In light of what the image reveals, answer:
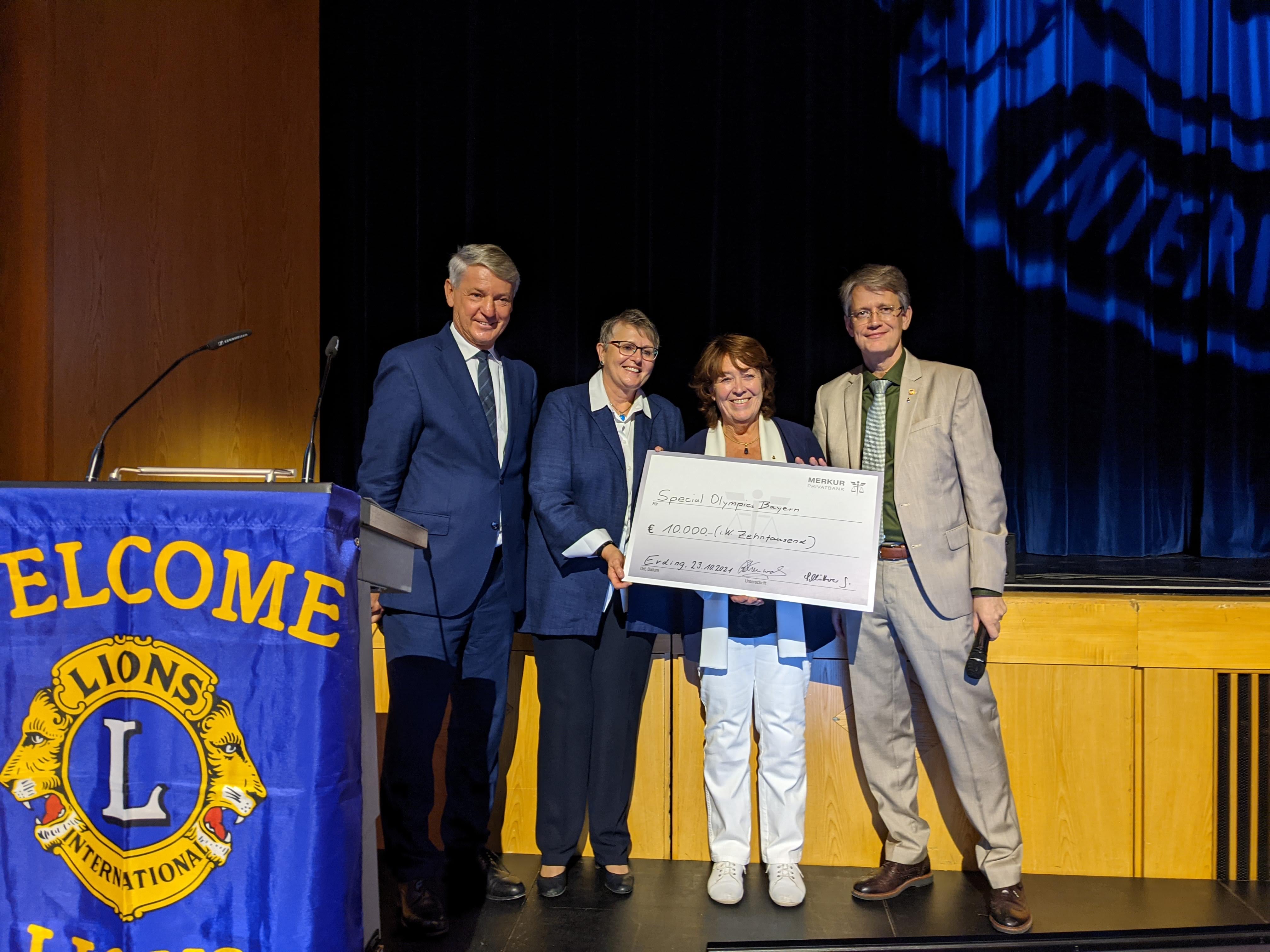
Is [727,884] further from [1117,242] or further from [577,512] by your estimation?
[1117,242]

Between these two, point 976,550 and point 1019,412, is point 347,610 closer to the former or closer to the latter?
point 976,550

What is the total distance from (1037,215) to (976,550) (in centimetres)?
262

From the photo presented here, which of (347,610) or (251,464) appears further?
(251,464)

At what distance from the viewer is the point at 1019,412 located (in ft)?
14.0

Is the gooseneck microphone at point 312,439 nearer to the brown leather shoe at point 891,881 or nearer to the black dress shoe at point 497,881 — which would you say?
the black dress shoe at point 497,881

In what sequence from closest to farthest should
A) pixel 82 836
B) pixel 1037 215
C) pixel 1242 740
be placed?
pixel 82 836 → pixel 1242 740 → pixel 1037 215

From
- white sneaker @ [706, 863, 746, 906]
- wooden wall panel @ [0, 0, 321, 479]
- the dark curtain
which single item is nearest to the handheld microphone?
white sneaker @ [706, 863, 746, 906]

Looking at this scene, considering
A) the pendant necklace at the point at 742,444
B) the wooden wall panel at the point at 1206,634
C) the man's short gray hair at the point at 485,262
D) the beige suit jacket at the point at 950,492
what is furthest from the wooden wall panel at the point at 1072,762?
the man's short gray hair at the point at 485,262

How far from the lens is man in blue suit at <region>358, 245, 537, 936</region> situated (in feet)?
7.16

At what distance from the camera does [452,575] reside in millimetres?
2197

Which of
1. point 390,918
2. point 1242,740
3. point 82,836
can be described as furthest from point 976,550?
point 82,836

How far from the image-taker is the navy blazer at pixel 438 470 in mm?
2193

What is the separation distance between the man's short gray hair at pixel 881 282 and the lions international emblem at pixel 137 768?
5.67 ft

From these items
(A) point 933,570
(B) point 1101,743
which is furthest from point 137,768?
(B) point 1101,743
